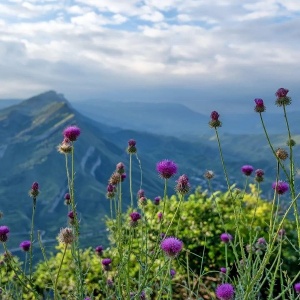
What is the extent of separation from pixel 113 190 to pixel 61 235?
1671 mm

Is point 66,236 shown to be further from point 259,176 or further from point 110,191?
point 259,176

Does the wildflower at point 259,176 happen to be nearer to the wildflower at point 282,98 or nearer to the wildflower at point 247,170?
the wildflower at point 247,170

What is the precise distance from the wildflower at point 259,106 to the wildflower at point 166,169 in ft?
2.75

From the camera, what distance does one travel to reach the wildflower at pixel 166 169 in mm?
3555

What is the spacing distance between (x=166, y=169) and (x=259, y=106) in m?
0.99

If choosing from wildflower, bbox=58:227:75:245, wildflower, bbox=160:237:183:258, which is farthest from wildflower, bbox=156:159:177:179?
wildflower, bbox=58:227:75:245

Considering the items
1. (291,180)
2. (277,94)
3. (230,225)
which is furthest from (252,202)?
(291,180)

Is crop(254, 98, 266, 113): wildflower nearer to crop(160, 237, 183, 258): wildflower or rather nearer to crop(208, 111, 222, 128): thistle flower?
crop(208, 111, 222, 128): thistle flower

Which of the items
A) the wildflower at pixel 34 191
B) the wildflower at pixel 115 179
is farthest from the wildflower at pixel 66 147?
the wildflower at pixel 115 179

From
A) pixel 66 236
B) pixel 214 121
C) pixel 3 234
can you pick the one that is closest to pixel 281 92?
pixel 214 121

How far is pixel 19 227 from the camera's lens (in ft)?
597

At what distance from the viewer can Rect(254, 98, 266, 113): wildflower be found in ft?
12.8

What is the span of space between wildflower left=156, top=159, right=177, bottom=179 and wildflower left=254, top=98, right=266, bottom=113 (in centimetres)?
84

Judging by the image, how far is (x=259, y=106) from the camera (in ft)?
13.1
